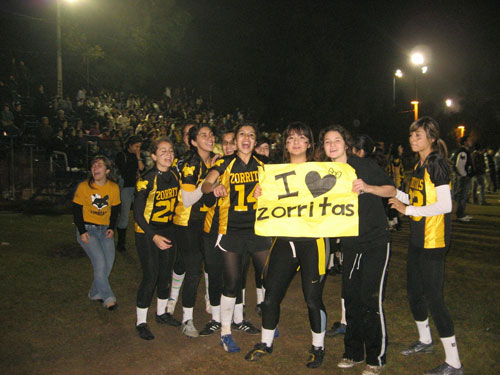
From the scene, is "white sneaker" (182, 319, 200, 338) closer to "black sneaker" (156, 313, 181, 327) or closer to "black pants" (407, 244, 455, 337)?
"black sneaker" (156, 313, 181, 327)

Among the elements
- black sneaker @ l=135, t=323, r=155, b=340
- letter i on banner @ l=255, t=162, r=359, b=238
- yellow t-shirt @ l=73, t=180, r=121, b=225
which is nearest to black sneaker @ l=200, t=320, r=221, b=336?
A: black sneaker @ l=135, t=323, r=155, b=340

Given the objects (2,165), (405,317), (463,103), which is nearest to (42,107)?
(2,165)

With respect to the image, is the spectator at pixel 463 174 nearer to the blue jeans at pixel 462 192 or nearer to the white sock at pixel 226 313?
the blue jeans at pixel 462 192

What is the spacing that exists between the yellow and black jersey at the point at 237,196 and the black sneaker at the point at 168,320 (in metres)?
1.51

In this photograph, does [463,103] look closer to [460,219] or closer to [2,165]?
[460,219]

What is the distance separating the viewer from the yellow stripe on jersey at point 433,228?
4.50 metres

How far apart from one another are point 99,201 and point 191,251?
1750 mm

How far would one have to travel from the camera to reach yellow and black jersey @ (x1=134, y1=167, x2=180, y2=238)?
5.41 metres

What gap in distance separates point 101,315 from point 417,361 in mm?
3774

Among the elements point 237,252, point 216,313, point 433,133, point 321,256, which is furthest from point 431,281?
point 216,313

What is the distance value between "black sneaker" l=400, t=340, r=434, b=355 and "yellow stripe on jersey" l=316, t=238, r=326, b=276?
129cm

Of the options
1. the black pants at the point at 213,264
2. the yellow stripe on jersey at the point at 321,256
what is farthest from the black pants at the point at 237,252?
the yellow stripe on jersey at the point at 321,256

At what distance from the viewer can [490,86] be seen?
182ft

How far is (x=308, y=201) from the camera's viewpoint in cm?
455
